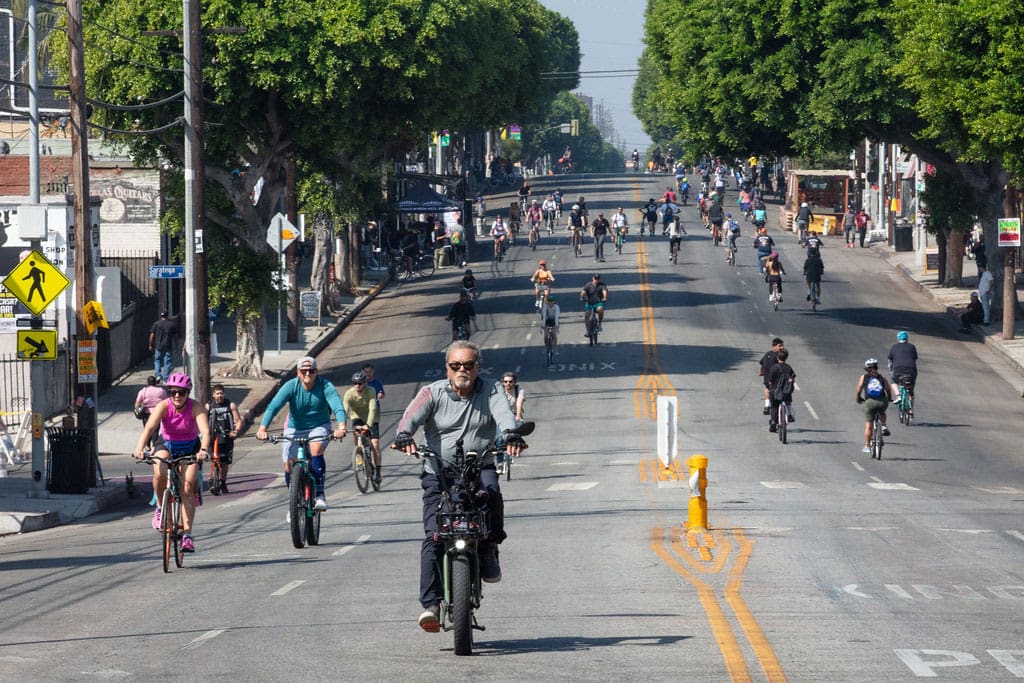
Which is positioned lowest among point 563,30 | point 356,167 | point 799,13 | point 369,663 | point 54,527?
point 54,527

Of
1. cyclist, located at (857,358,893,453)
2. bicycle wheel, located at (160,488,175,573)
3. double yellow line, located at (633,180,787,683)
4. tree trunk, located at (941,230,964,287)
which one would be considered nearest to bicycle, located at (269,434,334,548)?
bicycle wheel, located at (160,488,175,573)

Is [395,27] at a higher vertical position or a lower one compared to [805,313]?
higher

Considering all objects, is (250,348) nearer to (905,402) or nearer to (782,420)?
(782,420)

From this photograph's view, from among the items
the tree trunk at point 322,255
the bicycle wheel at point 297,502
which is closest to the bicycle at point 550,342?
the tree trunk at point 322,255

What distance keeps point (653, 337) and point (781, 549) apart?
99.9 ft

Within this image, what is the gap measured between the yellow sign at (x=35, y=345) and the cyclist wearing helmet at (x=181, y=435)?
26.3 feet

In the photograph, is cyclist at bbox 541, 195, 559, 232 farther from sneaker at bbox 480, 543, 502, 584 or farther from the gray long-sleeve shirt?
sneaker at bbox 480, 543, 502, 584

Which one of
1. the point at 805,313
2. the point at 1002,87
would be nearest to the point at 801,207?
the point at 805,313

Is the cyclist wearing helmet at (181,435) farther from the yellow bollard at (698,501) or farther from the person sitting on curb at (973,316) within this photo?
the person sitting on curb at (973,316)

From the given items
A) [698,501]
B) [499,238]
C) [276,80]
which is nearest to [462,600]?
[698,501]

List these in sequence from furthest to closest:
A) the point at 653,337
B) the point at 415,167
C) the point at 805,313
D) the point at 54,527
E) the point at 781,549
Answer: the point at 415,167
the point at 805,313
the point at 653,337
the point at 54,527
the point at 781,549

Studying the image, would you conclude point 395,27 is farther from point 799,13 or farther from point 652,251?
point 652,251

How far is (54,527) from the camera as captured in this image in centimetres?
2150

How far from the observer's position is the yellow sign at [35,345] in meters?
22.5
